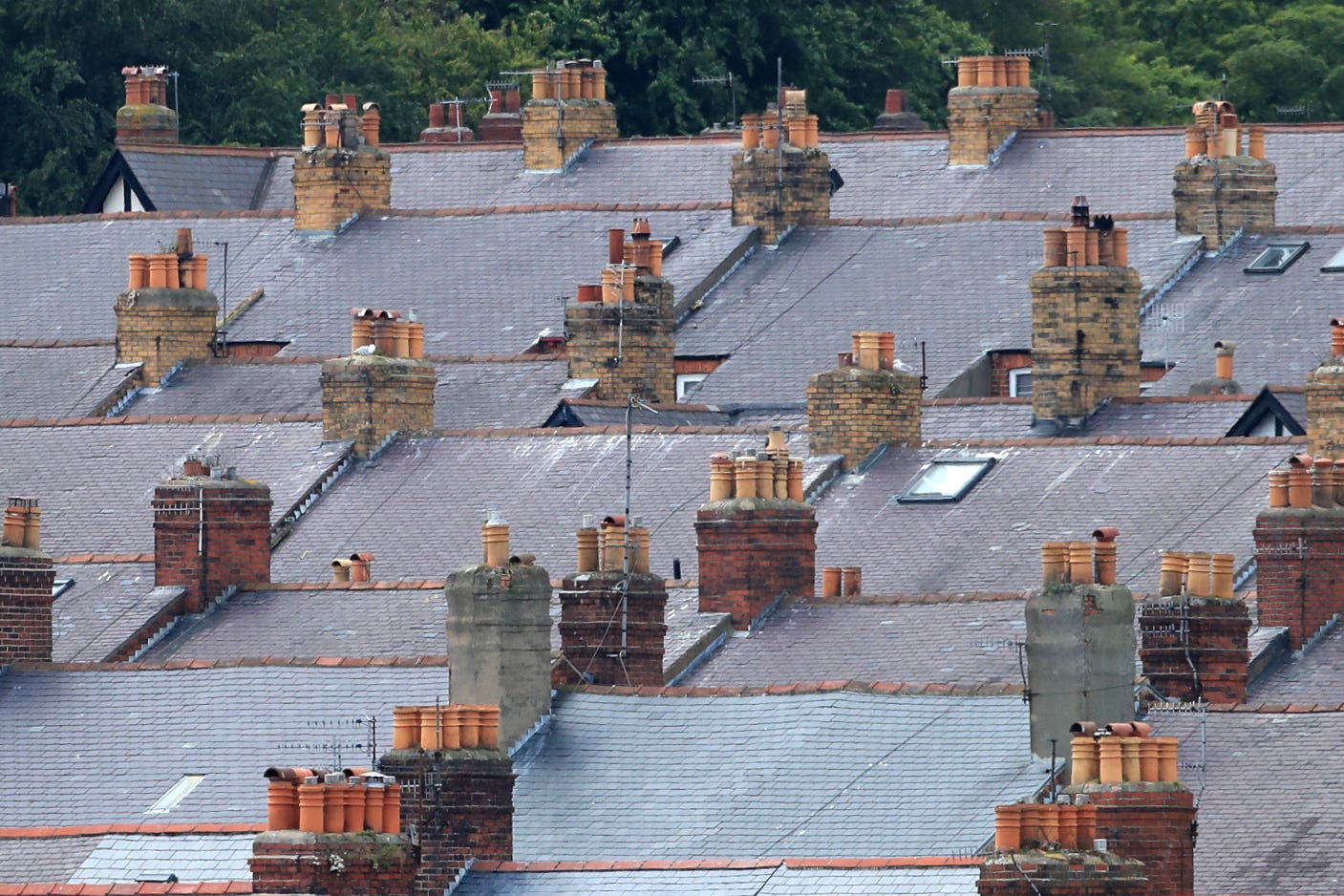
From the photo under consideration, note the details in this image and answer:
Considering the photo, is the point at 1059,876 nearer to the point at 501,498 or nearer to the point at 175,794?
the point at 175,794

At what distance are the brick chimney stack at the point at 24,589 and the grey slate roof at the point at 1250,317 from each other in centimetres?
2079

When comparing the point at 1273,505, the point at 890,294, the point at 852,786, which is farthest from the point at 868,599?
the point at 890,294

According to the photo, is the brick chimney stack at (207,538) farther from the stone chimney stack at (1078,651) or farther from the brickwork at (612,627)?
the stone chimney stack at (1078,651)

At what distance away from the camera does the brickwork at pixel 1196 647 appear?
61938mm

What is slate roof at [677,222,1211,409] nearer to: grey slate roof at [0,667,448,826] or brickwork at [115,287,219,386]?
brickwork at [115,287,219,386]

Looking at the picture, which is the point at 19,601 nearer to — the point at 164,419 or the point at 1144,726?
the point at 164,419

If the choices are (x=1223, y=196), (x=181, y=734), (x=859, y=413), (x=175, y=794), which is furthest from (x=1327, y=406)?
(x=175, y=794)

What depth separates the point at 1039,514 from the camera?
7281cm

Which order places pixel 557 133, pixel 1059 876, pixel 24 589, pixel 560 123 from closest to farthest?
1. pixel 1059 876
2. pixel 24 589
3. pixel 560 123
4. pixel 557 133

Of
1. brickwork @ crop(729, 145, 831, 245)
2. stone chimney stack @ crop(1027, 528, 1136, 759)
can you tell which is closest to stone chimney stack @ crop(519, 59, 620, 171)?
brickwork @ crop(729, 145, 831, 245)

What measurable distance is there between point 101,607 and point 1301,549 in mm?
16318

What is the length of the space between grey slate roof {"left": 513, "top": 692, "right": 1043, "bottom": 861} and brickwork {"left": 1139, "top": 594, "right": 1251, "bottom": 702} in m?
2.90

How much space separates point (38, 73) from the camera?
368 feet

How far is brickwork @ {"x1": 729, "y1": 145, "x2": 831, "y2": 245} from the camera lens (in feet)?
312
